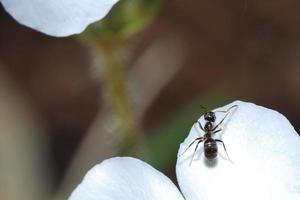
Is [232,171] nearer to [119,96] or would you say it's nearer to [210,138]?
[210,138]

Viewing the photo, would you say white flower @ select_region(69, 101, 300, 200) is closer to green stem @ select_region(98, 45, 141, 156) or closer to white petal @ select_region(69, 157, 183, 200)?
white petal @ select_region(69, 157, 183, 200)

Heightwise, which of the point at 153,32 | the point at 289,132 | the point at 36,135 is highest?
the point at 289,132

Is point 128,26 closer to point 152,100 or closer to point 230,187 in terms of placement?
point 230,187

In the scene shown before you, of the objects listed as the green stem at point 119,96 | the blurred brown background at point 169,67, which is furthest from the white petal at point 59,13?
the blurred brown background at point 169,67

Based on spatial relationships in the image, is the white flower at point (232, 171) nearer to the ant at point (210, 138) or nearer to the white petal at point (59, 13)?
the ant at point (210, 138)

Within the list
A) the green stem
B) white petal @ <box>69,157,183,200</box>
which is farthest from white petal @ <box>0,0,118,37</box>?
the green stem

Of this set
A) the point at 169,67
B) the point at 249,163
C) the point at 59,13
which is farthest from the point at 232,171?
the point at 169,67

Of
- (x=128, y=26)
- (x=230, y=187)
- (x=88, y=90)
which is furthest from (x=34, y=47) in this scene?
(x=230, y=187)
